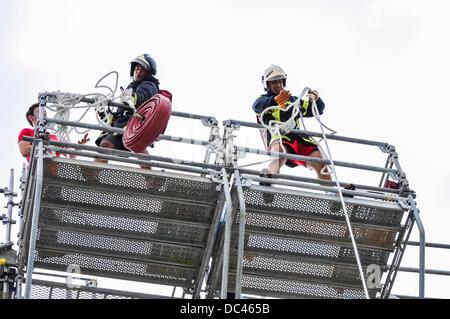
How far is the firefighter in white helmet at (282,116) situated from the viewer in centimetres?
1076

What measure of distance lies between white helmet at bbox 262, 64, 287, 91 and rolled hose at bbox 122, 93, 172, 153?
249 centimetres

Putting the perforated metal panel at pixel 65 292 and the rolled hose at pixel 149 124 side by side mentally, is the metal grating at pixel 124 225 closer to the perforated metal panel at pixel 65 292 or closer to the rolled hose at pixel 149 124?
the perforated metal panel at pixel 65 292

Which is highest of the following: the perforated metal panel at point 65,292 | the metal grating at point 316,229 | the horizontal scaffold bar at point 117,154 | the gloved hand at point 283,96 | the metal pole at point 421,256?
the gloved hand at point 283,96

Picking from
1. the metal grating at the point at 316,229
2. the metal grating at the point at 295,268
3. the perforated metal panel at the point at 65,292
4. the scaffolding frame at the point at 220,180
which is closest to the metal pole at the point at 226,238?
the scaffolding frame at the point at 220,180

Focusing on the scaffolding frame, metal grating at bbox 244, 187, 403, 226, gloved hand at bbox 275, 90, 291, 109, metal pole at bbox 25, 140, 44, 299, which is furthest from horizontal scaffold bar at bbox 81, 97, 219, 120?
metal grating at bbox 244, 187, 403, 226

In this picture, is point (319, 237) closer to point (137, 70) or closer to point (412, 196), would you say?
point (412, 196)

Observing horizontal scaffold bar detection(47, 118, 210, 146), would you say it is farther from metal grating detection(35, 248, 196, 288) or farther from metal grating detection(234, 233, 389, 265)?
metal grating detection(35, 248, 196, 288)

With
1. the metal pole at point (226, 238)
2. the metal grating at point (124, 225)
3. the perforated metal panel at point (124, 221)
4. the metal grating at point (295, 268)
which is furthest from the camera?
the metal grating at point (295, 268)

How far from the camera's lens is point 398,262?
999 centimetres

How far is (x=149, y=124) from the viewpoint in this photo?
942cm

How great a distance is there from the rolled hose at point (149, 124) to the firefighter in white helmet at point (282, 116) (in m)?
1.62

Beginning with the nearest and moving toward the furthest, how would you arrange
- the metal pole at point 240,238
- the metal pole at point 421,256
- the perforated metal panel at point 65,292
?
the metal pole at point 240,238
the metal pole at point 421,256
the perforated metal panel at point 65,292

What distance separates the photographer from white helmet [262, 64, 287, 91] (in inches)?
457
